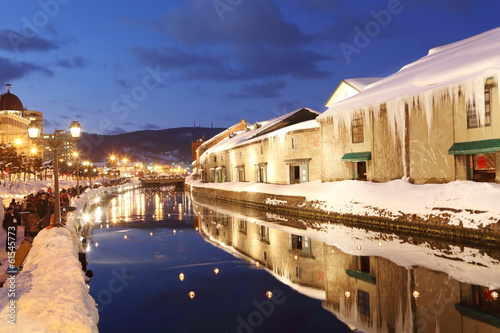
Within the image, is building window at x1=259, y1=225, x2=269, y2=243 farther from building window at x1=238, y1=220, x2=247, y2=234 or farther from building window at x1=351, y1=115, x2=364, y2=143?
building window at x1=351, y1=115, x2=364, y2=143

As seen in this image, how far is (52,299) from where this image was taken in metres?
6.02

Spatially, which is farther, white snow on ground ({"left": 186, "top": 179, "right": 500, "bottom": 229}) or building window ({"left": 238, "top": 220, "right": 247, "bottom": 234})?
building window ({"left": 238, "top": 220, "right": 247, "bottom": 234})

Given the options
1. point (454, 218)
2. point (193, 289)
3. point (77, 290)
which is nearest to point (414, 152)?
point (454, 218)

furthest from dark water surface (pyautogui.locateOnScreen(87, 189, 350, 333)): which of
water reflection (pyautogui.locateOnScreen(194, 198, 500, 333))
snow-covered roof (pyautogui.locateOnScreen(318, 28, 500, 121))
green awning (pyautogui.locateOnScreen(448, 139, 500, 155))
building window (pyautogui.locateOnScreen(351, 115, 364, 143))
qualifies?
building window (pyautogui.locateOnScreen(351, 115, 364, 143))

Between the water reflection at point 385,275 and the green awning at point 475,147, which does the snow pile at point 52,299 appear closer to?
the water reflection at point 385,275

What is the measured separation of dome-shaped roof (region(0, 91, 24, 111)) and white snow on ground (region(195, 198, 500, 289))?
408ft

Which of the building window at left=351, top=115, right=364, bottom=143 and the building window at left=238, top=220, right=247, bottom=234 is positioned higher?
the building window at left=351, top=115, right=364, bottom=143

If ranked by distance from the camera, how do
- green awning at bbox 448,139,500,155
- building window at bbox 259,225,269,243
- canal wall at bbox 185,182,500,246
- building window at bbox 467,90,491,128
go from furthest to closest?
building window at bbox 467,90,491,128 → green awning at bbox 448,139,500,155 → building window at bbox 259,225,269,243 → canal wall at bbox 185,182,500,246

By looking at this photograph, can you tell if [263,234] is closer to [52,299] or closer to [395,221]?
[395,221]

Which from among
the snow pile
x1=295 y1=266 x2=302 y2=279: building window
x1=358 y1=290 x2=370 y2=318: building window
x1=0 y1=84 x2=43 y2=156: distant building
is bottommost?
x1=295 y1=266 x2=302 y2=279: building window

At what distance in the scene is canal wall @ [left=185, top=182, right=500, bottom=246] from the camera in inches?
579

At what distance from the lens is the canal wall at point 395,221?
14703 millimetres

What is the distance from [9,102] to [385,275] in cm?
13377

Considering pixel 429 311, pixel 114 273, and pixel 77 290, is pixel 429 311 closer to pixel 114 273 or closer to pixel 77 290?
pixel 77 290
